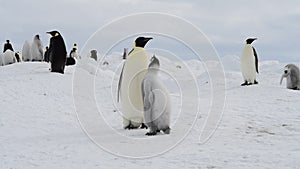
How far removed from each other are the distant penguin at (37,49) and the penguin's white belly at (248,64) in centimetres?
1135

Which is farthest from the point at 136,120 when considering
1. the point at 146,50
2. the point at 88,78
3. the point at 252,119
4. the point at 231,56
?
the point at 231,56

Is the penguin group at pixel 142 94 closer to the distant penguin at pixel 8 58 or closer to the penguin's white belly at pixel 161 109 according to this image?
the penguin's white belly at pixel 161 109

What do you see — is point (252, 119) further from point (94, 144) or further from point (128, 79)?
point (94, 144)

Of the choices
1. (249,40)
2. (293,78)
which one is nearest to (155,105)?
(293,78)

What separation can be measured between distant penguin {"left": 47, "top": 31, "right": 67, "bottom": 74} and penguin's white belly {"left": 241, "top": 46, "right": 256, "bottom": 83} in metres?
6.73

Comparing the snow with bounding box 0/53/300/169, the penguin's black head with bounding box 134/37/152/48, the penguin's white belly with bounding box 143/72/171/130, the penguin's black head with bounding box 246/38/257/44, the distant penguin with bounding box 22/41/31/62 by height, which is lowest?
the snow with bounding box 0/53/300/169

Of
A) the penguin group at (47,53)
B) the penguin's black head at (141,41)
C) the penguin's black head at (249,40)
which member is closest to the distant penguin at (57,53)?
the penguin group at (47,53)

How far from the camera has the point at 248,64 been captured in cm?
1619

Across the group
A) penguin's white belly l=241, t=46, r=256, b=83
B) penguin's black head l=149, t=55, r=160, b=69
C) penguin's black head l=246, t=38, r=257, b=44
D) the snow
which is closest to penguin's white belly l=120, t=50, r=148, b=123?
the snow

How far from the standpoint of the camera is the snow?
544 cm

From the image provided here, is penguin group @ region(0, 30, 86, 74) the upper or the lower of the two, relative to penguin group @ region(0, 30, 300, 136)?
upper

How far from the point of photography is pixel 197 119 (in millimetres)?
8750

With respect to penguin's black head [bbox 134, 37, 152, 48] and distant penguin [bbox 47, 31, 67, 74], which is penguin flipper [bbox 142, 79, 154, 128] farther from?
distant penguin [bbox 47, 31, 67, 74]

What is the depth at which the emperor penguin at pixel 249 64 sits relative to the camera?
16.2 m
